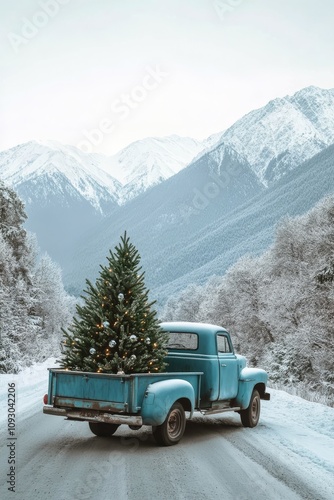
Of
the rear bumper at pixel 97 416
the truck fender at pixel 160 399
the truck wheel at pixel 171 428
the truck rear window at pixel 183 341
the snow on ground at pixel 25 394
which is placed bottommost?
the snow on ground at pixel 25 394

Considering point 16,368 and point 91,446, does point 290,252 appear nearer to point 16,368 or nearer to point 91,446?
point 16,368

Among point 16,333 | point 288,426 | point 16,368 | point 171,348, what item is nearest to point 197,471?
point 171,348

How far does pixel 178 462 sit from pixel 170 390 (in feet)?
3.68

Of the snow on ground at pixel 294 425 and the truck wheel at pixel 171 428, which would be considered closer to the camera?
the snow on ground at pixel 294 425

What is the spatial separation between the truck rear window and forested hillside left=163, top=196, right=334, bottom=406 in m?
11.3

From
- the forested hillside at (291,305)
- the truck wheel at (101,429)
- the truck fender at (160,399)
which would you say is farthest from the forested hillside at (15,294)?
the truck fender at (160,399)

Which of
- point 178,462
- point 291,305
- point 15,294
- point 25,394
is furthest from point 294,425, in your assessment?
point 15,294

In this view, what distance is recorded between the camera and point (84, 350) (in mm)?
8758

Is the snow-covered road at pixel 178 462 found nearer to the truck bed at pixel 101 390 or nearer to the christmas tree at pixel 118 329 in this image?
the truck bed at pixel 101 390

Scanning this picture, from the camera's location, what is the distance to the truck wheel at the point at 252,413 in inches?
409

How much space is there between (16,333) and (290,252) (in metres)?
22.0

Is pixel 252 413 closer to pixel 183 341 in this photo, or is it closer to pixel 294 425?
pixel 294 425

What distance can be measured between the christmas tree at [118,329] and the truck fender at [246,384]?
2.05 m

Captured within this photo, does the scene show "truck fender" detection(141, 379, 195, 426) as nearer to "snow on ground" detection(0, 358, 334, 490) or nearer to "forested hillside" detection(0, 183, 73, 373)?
"snow on ground" detection(0, 358, 334, 490)
